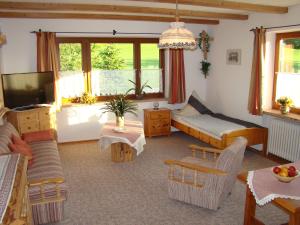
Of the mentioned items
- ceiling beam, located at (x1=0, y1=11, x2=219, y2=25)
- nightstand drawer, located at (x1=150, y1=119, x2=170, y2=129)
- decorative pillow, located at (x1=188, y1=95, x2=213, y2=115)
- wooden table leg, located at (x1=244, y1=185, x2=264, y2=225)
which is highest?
ceiling beam, located at (x1=0, y1=11, x2=219, y2=25)

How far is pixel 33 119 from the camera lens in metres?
5.75

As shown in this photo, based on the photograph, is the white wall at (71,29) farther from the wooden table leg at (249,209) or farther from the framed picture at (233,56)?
the wooden table leg at (249,209)

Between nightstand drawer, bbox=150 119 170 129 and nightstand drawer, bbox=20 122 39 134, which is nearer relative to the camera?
nightstand drawer, bbox=20 122 39 134

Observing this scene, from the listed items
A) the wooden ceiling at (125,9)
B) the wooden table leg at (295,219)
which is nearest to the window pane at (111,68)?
the wooden ceiling at (125,9)

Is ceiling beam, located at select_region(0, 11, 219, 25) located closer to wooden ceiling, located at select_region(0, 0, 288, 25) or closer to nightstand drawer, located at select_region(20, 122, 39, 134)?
wooden ceiling, located at select_region(0, 0, 288, 25)

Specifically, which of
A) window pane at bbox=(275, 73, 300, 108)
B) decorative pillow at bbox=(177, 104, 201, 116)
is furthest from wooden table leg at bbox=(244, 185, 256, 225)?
decorative pillow at bbox=(177, 104, 201, 116)

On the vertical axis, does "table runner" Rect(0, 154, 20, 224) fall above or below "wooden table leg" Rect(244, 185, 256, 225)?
above

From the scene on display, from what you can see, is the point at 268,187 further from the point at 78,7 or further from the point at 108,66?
the point at 108,66

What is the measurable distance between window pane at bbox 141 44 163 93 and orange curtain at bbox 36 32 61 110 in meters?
2.06

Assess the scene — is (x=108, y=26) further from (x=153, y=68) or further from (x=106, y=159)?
(x=106, y=159)

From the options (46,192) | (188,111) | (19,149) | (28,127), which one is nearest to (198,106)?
(188,111)

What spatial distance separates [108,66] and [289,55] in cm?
378

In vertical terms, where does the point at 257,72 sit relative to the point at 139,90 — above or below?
above

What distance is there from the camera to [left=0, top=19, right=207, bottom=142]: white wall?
610 centimetres
